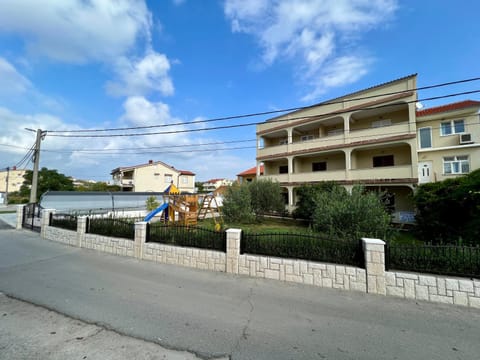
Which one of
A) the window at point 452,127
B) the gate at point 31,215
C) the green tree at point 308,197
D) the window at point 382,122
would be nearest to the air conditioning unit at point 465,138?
the window at point 452,127

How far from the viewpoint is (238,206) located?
14.4 metres

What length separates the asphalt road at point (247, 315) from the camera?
2.84m

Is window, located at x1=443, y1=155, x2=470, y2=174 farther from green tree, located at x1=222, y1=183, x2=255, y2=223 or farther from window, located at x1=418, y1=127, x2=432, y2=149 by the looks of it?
green tree, located at x1=222, y1=183, x2=255, y2=223

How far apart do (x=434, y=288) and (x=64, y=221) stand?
43.3 feet

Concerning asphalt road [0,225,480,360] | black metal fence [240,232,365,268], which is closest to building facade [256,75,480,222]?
black metal fence [240,232,365,268]

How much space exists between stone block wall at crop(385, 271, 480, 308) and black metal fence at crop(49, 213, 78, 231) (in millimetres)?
11455

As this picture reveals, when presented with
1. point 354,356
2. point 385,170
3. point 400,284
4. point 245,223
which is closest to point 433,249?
point 400,284

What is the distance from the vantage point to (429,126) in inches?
631

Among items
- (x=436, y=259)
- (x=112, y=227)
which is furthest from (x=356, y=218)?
(x=112, y=227)

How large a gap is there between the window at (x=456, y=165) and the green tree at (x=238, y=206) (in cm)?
1465

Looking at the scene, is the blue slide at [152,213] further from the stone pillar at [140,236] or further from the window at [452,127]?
the window at [452,127]

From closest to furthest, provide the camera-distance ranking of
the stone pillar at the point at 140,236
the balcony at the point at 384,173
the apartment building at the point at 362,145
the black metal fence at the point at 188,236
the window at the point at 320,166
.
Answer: the black metal fence at the point at 188,236
the stone pillar at the point at 140,236
the balcony at the point at 384,173
the apartment building at the point at 362,145
the window at the point at 320,166

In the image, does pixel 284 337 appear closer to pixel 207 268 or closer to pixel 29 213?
pixel 207 268

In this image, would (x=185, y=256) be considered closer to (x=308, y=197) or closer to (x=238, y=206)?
(x=238, y=206)
